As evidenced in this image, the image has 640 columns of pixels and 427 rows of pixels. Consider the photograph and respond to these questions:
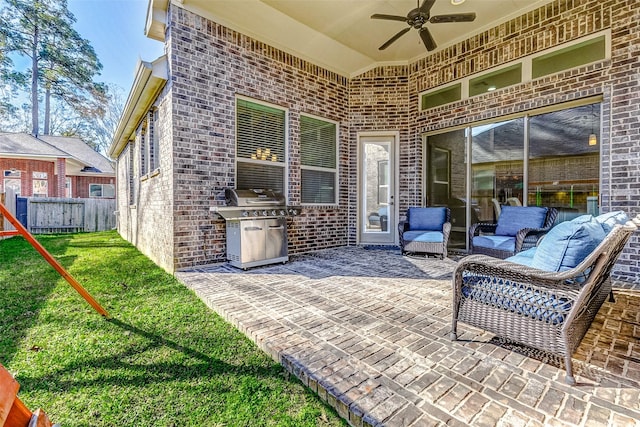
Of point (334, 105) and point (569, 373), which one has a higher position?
point (334, 105)

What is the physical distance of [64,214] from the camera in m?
11.0

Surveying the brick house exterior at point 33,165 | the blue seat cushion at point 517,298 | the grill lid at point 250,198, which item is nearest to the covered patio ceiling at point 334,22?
the grill lid at point 250,198

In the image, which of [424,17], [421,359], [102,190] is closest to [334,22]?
[424,17]

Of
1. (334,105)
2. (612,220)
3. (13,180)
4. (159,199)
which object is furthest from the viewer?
(13,180)

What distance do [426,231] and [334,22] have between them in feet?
13.1

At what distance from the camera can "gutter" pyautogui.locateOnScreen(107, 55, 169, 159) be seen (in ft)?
14.2

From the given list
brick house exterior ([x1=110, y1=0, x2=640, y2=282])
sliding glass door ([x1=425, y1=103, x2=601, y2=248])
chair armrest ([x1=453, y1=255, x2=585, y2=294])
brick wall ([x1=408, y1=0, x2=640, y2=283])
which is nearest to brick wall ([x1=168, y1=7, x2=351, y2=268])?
brick house exterior ([x1=110, y1=0, x2=640, y2=282])

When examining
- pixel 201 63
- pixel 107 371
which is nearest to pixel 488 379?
pixel 107 371

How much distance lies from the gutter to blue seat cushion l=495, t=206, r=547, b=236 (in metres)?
5.52

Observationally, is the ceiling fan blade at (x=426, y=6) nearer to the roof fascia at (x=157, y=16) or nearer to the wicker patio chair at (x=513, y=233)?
the wicker patio chair at (x=513, y=233)

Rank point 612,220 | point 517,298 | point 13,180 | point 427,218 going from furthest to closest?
1. point 13,180
2. point 427,218
3. point 612,220
4. point 517,298

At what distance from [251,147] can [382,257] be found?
299 centimetres

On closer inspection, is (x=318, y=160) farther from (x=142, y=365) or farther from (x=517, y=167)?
(x=142, y=365)

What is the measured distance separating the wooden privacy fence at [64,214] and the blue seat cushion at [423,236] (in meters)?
11.6
